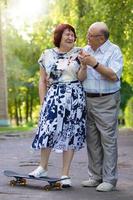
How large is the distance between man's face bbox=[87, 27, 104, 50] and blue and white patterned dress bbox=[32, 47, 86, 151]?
0.73 feet

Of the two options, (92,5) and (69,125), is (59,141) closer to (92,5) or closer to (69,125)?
(69,125)

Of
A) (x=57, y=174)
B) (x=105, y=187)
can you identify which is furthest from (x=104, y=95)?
(x=57, y=174)

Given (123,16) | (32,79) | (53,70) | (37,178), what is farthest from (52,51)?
(32,79)

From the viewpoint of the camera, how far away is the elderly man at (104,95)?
704 cm

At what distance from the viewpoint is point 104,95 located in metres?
7.11

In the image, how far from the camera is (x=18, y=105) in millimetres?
58094

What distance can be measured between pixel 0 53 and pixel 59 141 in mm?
19549

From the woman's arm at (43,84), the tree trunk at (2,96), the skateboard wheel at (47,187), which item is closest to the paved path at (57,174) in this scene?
the skateboard wheel at (47,187)

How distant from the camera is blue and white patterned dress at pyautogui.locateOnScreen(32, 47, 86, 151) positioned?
7.18 meters

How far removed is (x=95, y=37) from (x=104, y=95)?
0.66 metres

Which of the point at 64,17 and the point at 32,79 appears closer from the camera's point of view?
the point at 64,17

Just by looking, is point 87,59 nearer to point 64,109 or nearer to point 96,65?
point 96,65

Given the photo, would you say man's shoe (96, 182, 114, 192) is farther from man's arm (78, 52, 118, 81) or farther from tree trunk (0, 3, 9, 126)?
tree trunk (0, 3, 9, 126)

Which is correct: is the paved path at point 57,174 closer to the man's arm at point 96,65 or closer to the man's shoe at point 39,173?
the man's shoe at point 39,173
